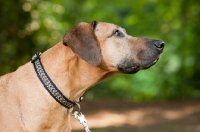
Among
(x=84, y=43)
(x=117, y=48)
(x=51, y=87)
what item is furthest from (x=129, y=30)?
(x=51, y=87)

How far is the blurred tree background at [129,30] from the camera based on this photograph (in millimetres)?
10961

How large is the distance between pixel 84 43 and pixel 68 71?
0.31m

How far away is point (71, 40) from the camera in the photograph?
168 inches

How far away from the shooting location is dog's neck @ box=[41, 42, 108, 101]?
4.33 m

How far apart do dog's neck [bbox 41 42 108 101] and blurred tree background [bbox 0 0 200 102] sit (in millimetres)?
6223

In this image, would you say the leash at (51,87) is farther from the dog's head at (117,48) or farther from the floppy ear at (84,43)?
the dog's head at (117,48)

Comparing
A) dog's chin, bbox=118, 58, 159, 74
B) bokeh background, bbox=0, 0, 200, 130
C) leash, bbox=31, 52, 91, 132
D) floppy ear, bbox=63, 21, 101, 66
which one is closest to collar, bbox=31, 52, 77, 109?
leash, bbox=31, 52, 91, 132

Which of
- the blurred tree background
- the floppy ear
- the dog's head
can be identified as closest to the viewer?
the floppy ear

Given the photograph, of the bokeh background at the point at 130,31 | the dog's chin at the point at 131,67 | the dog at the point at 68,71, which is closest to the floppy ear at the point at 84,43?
the dog at the point at 68,71

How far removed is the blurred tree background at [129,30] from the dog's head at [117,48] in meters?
6.24

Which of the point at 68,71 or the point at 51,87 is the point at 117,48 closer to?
the point at 68,71

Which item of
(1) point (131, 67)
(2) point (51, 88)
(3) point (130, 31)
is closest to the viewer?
(2) point (51, 88)

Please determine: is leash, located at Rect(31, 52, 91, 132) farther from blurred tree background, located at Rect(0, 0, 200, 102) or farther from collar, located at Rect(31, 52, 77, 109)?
blurred tree background, located at Rect(0, 0, 200, 102)

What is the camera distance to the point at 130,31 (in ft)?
41.6
